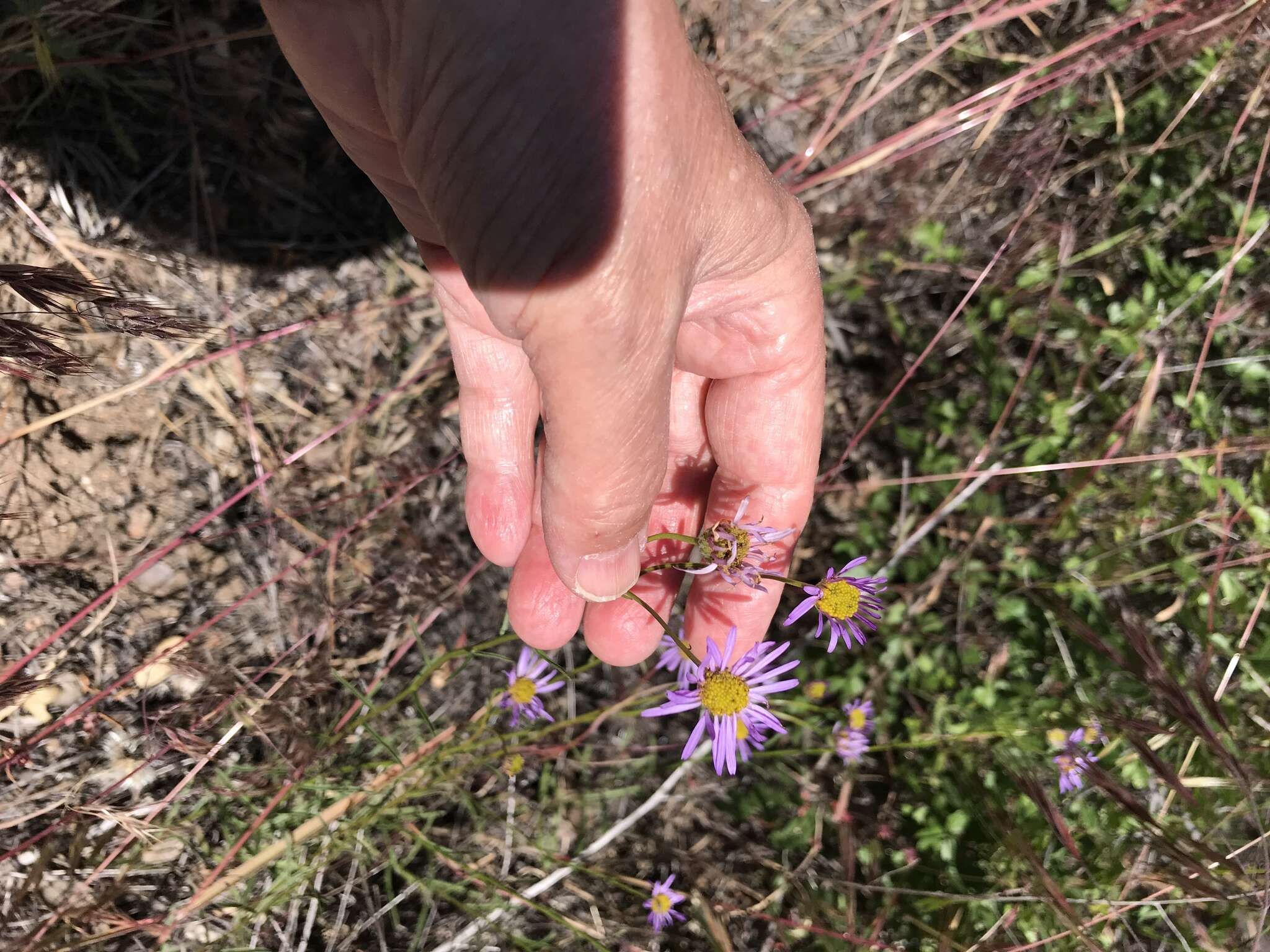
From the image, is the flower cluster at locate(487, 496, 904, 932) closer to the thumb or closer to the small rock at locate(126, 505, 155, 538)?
the thumb

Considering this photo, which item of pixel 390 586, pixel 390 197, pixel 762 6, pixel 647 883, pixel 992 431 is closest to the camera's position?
pixel 390 197

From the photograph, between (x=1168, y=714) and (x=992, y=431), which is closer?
(x=1168, y=714)

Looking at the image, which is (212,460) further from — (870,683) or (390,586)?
(870,683)

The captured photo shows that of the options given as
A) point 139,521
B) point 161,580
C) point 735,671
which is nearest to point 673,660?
point 735,671

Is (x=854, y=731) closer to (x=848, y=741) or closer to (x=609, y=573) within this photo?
(x=848, y=741)

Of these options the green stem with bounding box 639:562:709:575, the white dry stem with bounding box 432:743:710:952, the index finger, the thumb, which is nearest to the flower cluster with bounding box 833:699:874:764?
the white dry stem with bounding box 432:743:710:952

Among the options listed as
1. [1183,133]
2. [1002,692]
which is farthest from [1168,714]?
[1183,133]
